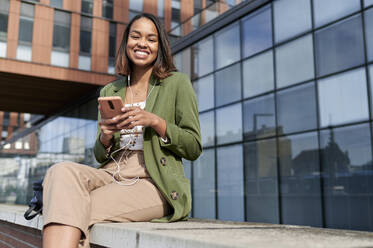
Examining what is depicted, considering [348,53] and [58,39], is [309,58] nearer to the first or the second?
[348,53]

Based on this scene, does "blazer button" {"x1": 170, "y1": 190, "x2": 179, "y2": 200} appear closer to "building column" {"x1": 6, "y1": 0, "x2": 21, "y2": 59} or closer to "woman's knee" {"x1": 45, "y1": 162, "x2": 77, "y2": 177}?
"woman's knee" {"x1": 45, "y1": 162, "x2": 77, "y2": 177}

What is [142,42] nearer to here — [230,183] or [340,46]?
[340,46]

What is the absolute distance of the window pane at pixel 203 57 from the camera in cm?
1397

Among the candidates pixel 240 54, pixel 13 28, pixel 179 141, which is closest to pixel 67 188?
pixel 179 141

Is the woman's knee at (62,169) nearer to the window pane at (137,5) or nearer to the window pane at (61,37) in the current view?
the window pane at (61,37)

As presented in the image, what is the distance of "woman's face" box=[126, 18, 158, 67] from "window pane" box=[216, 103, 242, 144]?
32.0 feet

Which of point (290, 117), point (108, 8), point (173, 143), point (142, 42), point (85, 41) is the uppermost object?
point (108, 8)

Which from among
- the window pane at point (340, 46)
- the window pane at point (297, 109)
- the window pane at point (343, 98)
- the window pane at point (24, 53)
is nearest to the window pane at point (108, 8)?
the window pane at point (24, 53)

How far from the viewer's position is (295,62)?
36.2 feet

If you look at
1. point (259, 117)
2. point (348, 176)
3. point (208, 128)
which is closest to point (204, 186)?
point (208, 128)

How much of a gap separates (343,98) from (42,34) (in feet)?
43.2

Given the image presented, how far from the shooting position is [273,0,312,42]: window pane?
10.9 metres

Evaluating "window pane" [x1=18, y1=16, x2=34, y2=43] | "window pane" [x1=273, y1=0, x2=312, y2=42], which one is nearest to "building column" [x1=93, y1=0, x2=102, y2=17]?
"window pane" [x1=18, y1=16, x2=34, y2=43]

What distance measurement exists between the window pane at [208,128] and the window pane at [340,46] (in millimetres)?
4149
